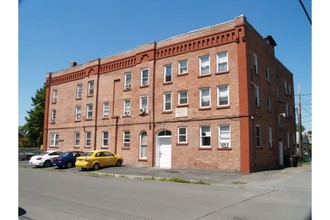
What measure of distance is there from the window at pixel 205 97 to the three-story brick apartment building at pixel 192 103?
79 mm

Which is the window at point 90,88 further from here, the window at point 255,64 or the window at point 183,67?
the window at point 255,64

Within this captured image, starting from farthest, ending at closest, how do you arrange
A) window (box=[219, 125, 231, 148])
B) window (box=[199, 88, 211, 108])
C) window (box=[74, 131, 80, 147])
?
window (box=[74, 131, 80, 147]) → window (box=[199, 88, 211, 108]) → window (box=[219, 125, 231, 148])

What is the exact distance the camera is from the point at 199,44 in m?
24.0

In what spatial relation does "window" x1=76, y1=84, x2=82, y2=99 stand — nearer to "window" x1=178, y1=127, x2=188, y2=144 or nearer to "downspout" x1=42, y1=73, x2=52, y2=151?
"downspout" x1=42, y1=73, x2=52, y2=151

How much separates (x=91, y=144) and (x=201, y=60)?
15.1 m

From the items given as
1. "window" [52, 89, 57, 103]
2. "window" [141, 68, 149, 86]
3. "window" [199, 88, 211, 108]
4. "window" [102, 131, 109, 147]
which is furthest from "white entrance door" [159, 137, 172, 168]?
"window" [52, 89, 57, 103]

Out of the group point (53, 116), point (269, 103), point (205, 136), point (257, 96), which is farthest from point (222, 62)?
point (53, 116)

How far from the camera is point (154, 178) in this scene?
18.1 metres

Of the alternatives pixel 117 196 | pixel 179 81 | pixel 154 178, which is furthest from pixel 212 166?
pixel 117 196

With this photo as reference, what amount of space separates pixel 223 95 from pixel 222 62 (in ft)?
8.56

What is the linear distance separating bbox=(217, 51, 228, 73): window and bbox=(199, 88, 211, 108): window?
1.84 meters

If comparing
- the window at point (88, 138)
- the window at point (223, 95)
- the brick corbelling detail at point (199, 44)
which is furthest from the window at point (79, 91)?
the window at point (223, 95)

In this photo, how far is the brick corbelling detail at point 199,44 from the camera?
2240 cm

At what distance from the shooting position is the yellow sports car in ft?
76.5
